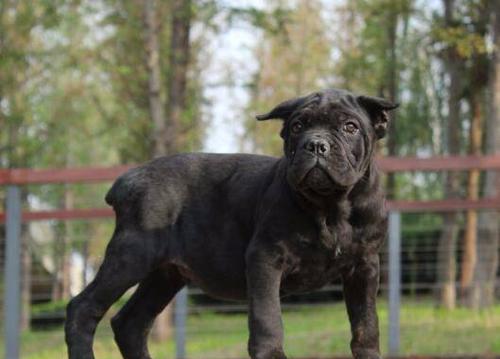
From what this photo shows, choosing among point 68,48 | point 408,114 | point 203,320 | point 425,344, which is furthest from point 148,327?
point 408,114

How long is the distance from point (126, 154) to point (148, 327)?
15.5 meters

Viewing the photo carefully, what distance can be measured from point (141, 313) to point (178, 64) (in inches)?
370

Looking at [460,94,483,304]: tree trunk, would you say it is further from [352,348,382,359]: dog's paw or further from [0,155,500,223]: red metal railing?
[352,348,382,359]: dog's paw

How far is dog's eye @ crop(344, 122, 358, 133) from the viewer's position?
4.07 m

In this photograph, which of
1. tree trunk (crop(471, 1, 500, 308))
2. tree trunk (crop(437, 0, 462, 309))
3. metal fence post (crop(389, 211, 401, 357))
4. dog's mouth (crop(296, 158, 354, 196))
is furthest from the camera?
tree trunk (crop(437, 0, 462, 309))

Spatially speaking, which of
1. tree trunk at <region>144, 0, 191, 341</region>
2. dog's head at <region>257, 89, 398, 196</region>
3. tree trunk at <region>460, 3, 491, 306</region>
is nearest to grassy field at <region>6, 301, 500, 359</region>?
tree trunk at <region>144, 0, 191, 341</region>

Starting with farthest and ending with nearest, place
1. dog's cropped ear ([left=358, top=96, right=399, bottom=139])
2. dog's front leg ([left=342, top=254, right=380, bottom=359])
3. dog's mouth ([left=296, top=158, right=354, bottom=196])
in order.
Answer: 1. dog's front leg ([left=342, top=254, right=380, bottom=359])
2. dog's cropped ear ([left=358, top=96, right=399, bottom=139])
3. dog's mouth ([left=296, top=158, right=354, bottom=196])

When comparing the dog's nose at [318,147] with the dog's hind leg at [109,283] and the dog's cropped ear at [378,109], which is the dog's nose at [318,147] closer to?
the dog's cropped ear at [378,109]

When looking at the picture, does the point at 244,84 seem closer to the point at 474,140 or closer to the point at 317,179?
the point at 474,140

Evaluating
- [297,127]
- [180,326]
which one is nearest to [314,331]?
[180,326]

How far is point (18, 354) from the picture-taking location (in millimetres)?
9797

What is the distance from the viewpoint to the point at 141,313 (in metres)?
5.11

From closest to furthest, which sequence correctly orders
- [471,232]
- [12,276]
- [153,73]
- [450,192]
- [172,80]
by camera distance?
[12,276], [153,73], [172,80], [471,232], [450,192]

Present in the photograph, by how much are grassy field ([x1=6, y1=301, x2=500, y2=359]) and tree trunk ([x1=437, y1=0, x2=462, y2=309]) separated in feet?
4.88
